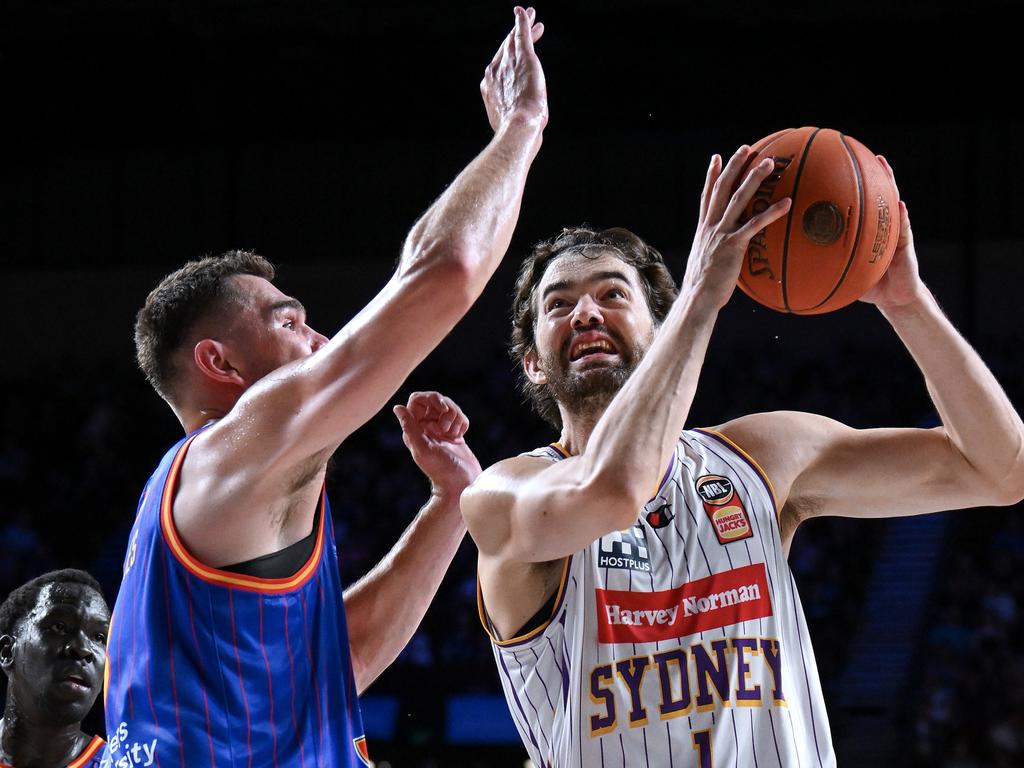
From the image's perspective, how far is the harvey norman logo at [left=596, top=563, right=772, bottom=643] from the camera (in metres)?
3.15

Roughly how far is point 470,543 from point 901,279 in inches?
423

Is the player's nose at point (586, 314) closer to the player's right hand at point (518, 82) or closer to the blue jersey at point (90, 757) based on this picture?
the player's right hand at point (518, 82)

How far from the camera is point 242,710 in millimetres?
2830

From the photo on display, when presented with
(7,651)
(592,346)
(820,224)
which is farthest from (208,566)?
(7,651)

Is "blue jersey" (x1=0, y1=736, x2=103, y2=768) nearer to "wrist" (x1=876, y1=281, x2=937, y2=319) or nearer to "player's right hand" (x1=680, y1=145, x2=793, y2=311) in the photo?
"player's right hand" (x1=680, y1=145, x2=793, y2=311)

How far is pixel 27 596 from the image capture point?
467cm

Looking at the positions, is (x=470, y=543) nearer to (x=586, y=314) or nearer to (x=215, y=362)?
(x=586, y=314)

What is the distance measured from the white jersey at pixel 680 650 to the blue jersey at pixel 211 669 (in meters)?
0.57

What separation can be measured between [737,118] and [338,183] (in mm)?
5465

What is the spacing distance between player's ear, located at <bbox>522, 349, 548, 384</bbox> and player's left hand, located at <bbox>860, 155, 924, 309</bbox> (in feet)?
3.53

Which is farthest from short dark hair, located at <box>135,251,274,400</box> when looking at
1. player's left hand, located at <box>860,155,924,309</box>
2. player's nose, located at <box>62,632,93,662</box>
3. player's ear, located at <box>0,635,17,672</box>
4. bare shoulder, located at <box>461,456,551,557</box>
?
player's ear, located at <box>0,635,17,672</box>

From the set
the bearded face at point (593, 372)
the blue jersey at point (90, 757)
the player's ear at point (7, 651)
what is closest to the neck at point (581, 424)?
the bearded face at point (593, 372)

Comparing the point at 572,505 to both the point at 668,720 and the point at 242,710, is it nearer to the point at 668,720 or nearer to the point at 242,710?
the point at 668,720

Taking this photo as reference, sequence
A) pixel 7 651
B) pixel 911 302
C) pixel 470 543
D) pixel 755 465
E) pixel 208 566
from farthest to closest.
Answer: pixel 470 543 < pixel 7 651 < pixel 755 465 < pixel 911 302 < pixel 208 566
